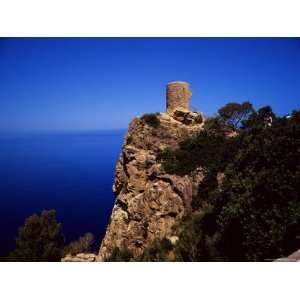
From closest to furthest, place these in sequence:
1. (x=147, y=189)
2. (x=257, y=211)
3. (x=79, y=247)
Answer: (x=257, y=211), (x=147, y=189), (x=79, y=247)

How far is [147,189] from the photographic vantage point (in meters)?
11.7

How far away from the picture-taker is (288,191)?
5020mm

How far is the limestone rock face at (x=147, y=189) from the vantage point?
1073 centimetres

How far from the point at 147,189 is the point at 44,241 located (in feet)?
16.0

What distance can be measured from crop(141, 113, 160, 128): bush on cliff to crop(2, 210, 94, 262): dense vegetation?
616cm

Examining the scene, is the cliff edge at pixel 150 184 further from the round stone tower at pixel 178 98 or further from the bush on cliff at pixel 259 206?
the bush on cliff at pixel 259 206

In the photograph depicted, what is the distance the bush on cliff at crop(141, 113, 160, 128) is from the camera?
43.1 ft

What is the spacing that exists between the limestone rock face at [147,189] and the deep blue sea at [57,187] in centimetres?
311

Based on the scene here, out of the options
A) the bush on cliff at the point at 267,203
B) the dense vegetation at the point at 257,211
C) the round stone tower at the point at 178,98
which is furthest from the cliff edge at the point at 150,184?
the bush on cliff at the point at 267,203

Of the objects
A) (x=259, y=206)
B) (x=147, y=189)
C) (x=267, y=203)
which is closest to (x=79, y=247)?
(x=147, y=189)

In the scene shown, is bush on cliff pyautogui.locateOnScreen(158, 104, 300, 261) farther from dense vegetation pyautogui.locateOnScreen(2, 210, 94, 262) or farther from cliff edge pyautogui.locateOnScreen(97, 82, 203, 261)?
dense vegetation pyautogui.locateOnScreen(2, 210, 94, 262)

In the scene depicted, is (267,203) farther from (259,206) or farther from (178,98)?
(178,98)
